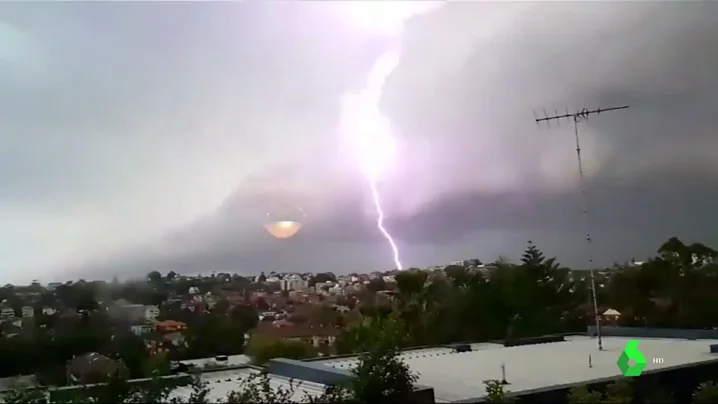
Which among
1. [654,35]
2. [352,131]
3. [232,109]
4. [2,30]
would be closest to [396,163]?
[352,131]

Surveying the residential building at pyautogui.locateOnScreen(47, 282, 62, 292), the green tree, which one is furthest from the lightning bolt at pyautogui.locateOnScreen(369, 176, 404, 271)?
the residential building at pyautogui.locateOnScreen(47, 282, 62, 292)

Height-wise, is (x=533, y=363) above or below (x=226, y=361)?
below

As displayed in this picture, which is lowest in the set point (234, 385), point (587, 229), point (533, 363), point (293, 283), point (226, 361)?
point (533, 363)

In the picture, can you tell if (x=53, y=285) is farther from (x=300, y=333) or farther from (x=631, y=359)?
(x=631, y=359)

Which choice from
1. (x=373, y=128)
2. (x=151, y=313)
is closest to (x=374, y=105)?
(x=373, y=128)

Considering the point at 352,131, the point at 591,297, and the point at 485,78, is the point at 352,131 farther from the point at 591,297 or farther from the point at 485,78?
the point at 591,297

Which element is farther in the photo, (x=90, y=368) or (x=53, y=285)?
(x=53, y=285)
